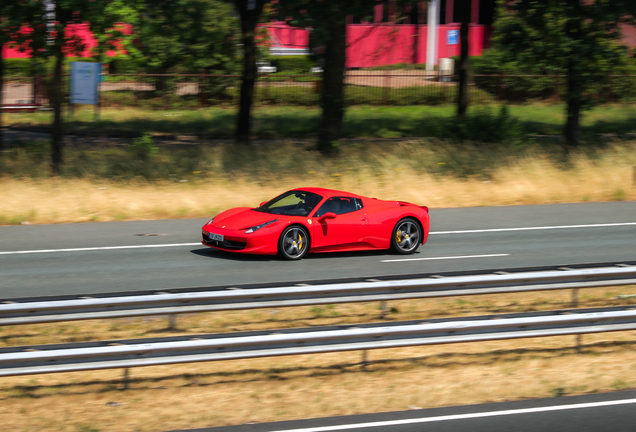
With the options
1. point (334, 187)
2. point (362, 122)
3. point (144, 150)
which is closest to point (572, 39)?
point (362, 122)

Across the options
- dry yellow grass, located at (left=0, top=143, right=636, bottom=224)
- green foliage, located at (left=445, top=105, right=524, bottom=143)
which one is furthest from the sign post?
green foliage, located at (left=445, top=105, right=524, bottom=143)

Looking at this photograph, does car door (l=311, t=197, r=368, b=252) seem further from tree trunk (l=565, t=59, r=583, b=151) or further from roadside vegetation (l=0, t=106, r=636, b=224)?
tree trunk (l=565, t=59, r=583, b=151)

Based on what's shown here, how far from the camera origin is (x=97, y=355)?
6371 mm

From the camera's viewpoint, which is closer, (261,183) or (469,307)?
(469,307)

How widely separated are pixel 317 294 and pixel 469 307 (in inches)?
113

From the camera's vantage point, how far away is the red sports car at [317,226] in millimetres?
11688

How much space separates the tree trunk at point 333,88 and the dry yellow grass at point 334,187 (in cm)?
74

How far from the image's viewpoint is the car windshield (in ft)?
39.5

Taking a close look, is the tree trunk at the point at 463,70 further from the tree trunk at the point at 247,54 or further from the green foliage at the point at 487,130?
the tree trunk at the point at 247,54

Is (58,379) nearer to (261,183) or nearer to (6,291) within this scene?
(6,291)

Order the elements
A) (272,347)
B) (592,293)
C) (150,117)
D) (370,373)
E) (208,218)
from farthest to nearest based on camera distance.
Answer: (150,117) < (208,218) < (592,293) < (370,373) < (272,347)

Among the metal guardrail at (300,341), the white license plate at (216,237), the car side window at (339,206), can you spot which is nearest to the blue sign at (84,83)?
the white license plate at (216,237)

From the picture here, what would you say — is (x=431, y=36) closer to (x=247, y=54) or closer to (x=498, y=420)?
(x=247, y=54)

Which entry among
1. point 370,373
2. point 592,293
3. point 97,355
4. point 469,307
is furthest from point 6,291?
point 592,293
